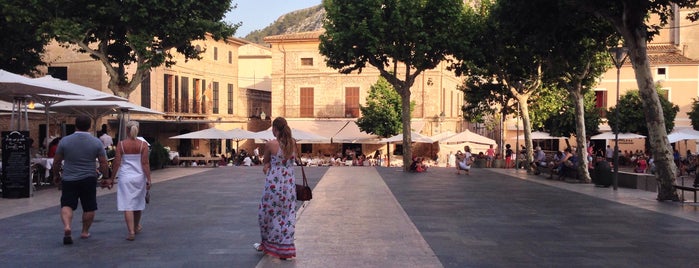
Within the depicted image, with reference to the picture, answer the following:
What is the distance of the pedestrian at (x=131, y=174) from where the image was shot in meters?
8.39

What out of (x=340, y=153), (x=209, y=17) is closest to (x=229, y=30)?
(x=209, y=17)

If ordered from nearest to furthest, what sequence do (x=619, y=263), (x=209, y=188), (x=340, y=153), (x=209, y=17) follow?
1. (x=619, y=263)
2. (x=209, y=188)
3. (x=209, y=17)
4. (x=340, y=153)

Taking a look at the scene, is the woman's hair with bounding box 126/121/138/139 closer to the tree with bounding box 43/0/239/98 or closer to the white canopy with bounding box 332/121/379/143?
the tree with bounding box 43/0/239/98

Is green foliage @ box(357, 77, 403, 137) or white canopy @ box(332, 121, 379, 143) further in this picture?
white canopy @ box(332, 121, 379, 143)

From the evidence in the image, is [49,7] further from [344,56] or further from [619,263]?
[619,263]

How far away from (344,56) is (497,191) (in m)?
12.2

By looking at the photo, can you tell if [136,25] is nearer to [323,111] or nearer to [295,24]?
[323,111]

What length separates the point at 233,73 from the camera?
52.4 meters

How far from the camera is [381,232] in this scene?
9430mm

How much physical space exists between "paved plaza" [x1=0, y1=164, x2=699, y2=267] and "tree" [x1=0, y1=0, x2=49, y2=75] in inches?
358

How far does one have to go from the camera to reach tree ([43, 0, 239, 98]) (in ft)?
73.7

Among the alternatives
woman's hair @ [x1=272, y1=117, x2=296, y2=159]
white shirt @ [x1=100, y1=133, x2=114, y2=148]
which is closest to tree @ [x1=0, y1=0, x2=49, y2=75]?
white shirt @ [x1=100, y1=133, x2=114, y2=148]

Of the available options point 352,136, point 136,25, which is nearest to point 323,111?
point 352,136

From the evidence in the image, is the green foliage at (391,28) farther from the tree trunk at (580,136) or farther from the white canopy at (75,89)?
the white canopy at (75,89)
